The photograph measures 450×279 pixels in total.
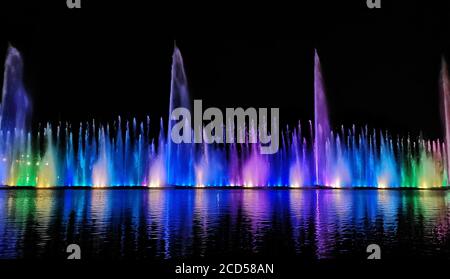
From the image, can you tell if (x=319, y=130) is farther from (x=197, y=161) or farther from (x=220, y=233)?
(x=220, y=233)

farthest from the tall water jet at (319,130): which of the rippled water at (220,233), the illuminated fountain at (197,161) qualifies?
the rippled water at (220,233)

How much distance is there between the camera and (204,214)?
51.0 feet

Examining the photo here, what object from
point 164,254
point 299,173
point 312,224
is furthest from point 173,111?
point 164,254

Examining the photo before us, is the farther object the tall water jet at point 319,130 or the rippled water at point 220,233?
the tall water jet at point 319,130

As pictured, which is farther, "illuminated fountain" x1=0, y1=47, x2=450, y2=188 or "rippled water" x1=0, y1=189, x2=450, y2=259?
"illuminated fountain" x1=0, y1=47, x2=450, y2=188

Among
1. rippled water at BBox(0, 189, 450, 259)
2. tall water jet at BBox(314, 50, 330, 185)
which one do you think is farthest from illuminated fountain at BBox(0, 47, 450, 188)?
rippled water at BBox(0, 189, 450, 259)

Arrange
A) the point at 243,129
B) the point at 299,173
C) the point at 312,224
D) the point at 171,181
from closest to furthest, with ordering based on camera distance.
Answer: the point at 312,224
the point at 171,181
the point at 299,173
the point at 243,129

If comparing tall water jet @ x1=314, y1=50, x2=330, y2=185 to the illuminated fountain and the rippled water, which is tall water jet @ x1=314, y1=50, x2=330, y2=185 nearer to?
the illuminated fountain

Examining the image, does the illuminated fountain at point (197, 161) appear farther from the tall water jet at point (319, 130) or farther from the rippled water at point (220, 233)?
the rippled water at point (220, 233)

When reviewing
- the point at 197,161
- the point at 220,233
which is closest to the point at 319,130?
the point at 197,161

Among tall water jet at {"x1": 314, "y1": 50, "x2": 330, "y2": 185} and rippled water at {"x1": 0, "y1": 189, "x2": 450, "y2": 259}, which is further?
tall water jet at {"x1": 314, "y1": 50, "x2": 330, "y2": 185}
